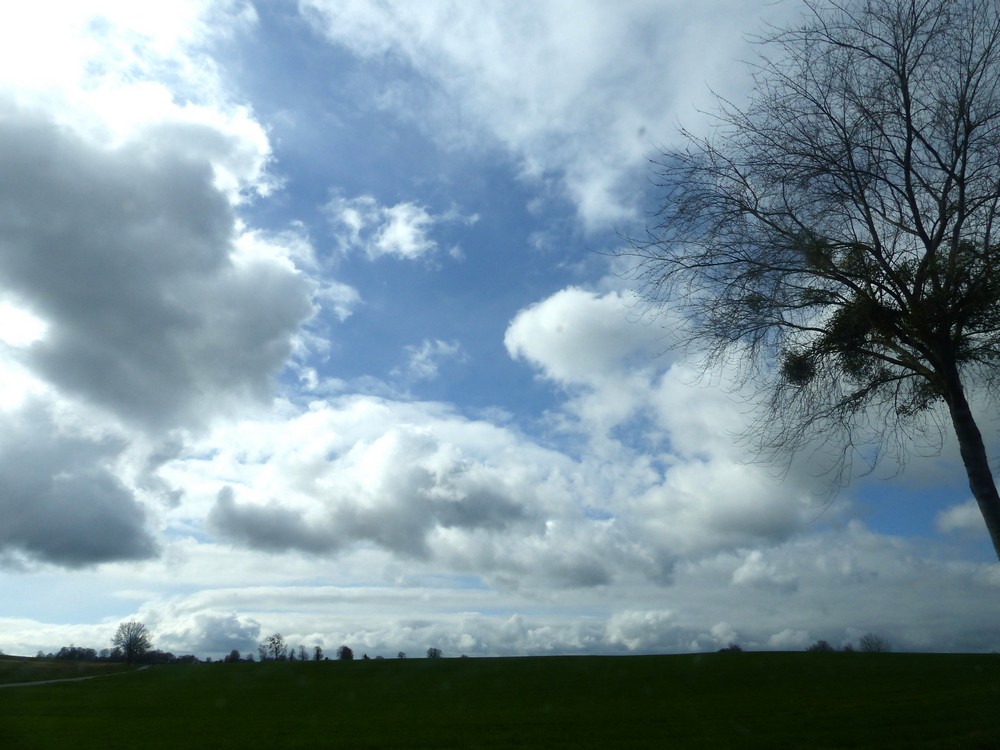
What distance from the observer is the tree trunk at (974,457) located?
9250mm

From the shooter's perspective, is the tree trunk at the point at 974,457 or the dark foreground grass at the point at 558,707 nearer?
the tree trunk at the point at 974,457

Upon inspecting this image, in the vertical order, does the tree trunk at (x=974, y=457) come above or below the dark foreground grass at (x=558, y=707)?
above

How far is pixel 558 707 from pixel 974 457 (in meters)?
22.8

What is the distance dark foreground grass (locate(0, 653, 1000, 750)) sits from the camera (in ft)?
58.7

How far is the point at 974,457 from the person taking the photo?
9609mm

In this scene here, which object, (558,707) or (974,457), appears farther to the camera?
(558,707)

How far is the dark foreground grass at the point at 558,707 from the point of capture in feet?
58.7

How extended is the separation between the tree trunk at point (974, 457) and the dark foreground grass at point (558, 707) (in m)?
4.09

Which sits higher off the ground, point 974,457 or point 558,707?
point 974,457

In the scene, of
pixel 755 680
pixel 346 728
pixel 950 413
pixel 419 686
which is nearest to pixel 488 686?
pixel 419 686

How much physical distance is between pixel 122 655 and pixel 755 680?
104 metres

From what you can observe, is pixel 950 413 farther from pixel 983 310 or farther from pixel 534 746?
pixel 534 746

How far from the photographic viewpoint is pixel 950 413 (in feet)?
33.4

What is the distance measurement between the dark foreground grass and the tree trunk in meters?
4.09
